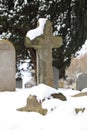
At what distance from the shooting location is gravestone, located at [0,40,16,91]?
414 inches

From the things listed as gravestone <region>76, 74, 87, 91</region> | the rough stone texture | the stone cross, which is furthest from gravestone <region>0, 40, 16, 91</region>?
the rough stone texture

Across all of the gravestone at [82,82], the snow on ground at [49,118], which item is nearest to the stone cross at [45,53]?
the snow on ground at [49,118]

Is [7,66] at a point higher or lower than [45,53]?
lower

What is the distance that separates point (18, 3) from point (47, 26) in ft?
30.1

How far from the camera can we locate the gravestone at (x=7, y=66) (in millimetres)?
10516

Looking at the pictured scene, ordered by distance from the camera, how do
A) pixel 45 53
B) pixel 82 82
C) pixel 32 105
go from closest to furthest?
pixel 32 105 → pixel 45 53 → pixel 82 82

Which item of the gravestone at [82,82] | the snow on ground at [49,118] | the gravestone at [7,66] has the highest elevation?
the snow on ground at [49,118]

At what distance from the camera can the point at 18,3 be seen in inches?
689

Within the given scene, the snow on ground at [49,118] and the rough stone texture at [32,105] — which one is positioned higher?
the snow on ground at [49,118]

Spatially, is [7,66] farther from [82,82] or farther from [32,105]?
[32,105]

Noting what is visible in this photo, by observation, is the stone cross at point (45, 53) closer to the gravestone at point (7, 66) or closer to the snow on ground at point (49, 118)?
the gravestone at point (7, 66)

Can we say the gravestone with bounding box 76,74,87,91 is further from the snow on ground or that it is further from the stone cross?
the snow on ground

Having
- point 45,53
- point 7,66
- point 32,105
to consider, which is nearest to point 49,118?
point 32,105

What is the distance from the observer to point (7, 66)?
34.8 feet
